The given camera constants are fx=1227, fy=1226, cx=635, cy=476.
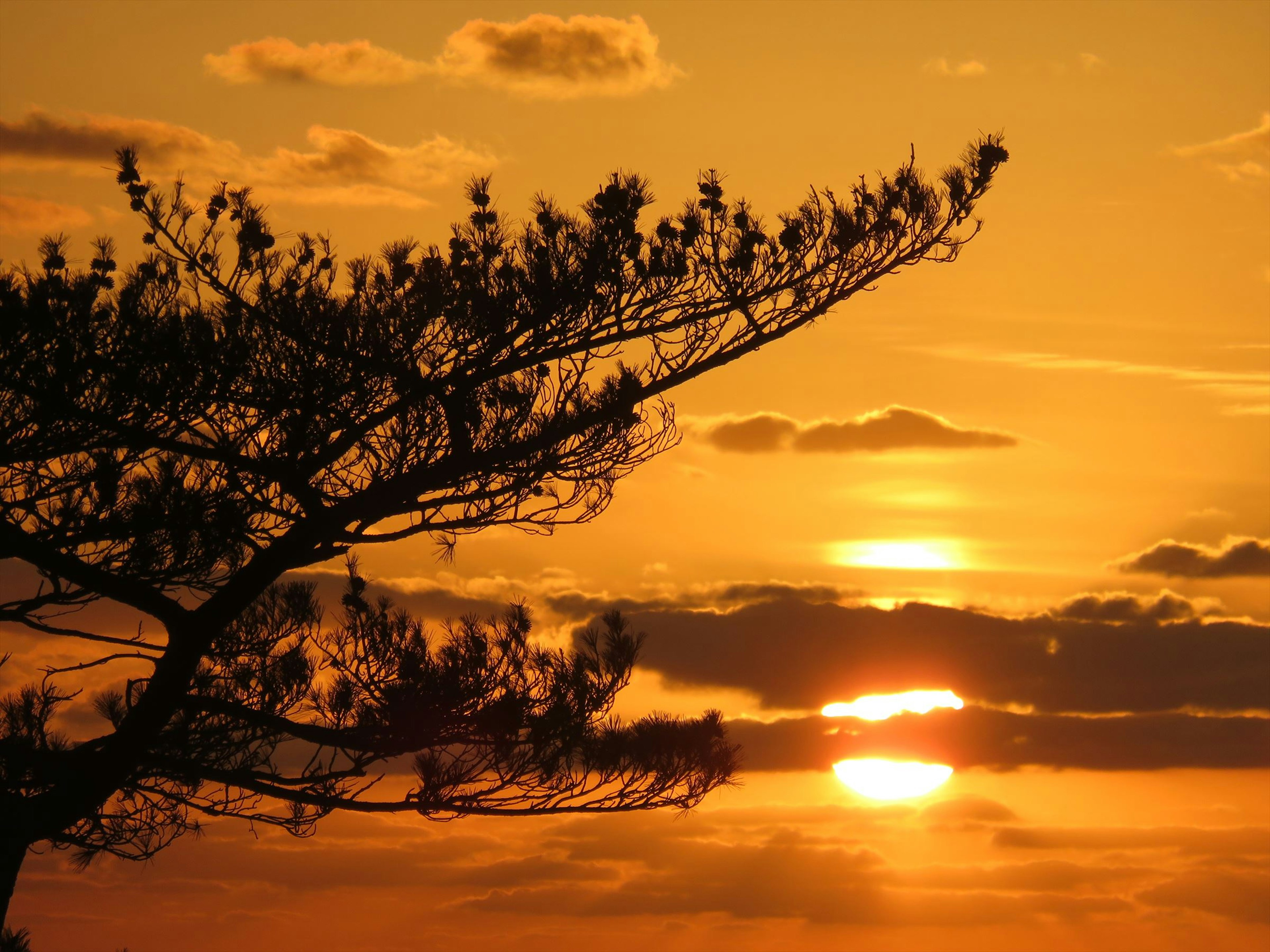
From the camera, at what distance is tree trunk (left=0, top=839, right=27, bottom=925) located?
8914 millimetres

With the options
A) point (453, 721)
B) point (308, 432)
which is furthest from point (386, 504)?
point (453, 721)

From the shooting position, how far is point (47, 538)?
936 cm

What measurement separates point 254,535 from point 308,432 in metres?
1.03

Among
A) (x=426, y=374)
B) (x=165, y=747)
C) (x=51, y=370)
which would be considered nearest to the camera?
(x=51, y=370)

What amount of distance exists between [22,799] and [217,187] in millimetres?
4775

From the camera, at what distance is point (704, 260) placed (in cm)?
964

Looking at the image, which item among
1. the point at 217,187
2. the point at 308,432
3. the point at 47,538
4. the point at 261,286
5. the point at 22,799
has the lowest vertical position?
the point at 22,799

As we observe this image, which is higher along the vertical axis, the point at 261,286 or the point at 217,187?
the point at 217,187

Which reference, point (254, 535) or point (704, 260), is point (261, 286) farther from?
point (704, 260)

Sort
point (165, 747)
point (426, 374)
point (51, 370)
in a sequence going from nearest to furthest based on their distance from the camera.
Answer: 1. point (51, 370)
2. point (426, 374)
3. point (165, 747)

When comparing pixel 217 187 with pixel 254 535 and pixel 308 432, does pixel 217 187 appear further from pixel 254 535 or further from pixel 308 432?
pixel 254 535

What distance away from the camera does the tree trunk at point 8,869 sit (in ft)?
29.2

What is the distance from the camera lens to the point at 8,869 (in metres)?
8.94

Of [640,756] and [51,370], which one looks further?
[640,756]
